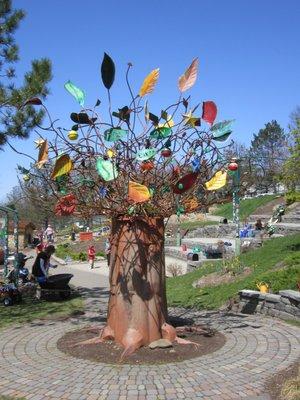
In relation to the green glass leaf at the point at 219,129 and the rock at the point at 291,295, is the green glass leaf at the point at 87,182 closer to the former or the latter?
the green glass leaf at the point at 219,129

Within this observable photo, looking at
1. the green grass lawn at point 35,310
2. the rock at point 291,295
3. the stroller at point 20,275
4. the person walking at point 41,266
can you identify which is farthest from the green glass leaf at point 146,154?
the stroller at point 20,275

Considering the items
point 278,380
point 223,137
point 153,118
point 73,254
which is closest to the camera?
point 278,380

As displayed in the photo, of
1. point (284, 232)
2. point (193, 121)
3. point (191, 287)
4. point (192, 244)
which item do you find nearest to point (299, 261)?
point (191, 287)

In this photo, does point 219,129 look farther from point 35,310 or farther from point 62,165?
point 35,310

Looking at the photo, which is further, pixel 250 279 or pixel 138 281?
pixel 250 279

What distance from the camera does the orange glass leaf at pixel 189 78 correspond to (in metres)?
6.19

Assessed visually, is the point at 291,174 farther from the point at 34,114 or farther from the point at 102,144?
the point at 102,144

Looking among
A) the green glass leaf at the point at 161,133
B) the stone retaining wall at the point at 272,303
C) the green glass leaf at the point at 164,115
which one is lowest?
the stone retaining wall at the point at 272,303

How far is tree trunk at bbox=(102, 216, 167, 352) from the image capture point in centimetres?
652

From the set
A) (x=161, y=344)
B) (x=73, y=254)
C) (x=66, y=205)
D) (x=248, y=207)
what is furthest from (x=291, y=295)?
(x=248, y=207)

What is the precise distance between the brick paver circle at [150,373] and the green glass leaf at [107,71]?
3.46 metres

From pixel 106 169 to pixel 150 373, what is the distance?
247cm

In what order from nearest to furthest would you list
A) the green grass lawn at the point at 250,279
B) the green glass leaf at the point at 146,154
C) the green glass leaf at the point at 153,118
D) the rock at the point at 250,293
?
the green glass leaf at the point at 146,154 < the green glass leaf at the point at 153,118 < the rock at the point at 250,293 < the green grass lawn at the point at 250,279

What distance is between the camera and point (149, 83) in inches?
236
